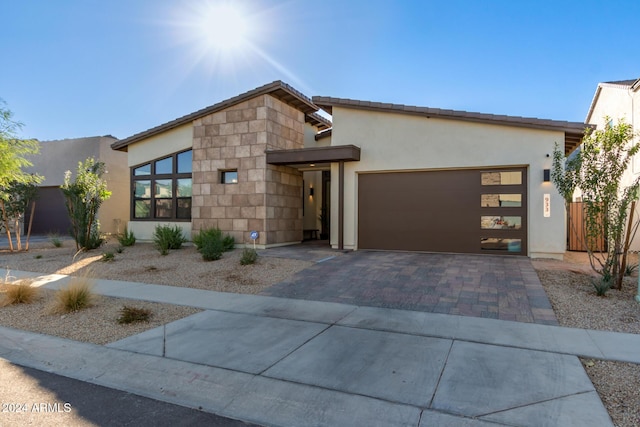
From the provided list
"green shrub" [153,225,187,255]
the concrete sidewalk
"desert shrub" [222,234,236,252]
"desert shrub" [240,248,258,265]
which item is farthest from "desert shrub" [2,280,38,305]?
"desert shrub" [222,234,236,252]

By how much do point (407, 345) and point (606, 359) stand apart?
2.24 meters

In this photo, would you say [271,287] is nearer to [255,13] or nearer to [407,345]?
[407,345]

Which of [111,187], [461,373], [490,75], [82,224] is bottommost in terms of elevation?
[461,373]

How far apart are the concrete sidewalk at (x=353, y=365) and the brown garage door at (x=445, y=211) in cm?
673

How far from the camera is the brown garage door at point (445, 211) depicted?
11.8 meters

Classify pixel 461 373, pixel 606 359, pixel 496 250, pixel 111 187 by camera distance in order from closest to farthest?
pixel 461 373
pixel 606 359
pixel 496 250
pixel 111 187

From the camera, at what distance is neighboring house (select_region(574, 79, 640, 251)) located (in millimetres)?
15164

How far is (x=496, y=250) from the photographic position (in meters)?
11.9

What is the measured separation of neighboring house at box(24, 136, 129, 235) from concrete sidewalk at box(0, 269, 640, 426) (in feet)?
59.7

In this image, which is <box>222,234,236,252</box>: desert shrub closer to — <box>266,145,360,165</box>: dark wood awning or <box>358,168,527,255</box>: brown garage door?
<box>266,145,360,165</box>: dark wood awning

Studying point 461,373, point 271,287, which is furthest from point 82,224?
point 461,373

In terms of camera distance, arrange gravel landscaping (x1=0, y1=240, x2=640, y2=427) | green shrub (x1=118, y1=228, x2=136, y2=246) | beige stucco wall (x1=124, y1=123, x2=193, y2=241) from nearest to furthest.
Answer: gravel landscaping (x1=0, y1=240, x2=640, y2=427), green shrub (x1=118, y1=228, x2=136, y2=246), beige stucco wall (x1=124, y1=123, x2=193, y2=241)

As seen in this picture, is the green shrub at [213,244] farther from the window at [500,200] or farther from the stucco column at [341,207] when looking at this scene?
the window at [500,200]

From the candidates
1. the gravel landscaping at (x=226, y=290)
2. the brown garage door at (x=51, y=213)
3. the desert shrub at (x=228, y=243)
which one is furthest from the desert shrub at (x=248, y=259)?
the brown garage door at (x=51, y=213)
